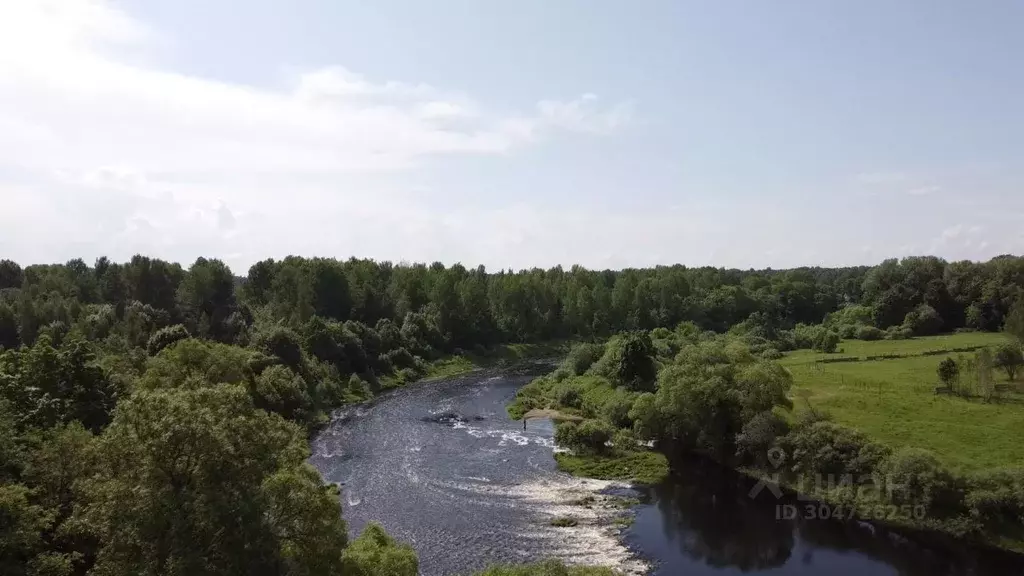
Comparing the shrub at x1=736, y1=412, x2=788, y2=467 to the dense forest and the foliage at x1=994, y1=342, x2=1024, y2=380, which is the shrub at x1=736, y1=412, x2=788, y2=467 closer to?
the dense forest

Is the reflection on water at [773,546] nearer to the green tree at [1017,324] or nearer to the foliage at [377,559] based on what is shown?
the foliage at [377,559]

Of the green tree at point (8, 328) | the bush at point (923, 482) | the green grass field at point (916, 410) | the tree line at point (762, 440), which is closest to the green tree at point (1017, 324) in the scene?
the tree line at point (762, 440)

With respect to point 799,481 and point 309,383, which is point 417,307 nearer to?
point 309,383

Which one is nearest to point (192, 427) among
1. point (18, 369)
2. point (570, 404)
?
point (18, 369)

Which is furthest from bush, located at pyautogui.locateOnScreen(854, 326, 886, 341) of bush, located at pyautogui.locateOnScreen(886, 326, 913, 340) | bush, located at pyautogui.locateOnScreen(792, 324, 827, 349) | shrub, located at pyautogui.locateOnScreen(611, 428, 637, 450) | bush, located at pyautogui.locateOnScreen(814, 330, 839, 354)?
shrub, located at pyautogui.locateOnScreen(611, 428, 637, 450)

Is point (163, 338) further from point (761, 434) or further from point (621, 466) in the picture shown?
point (761, 434)
